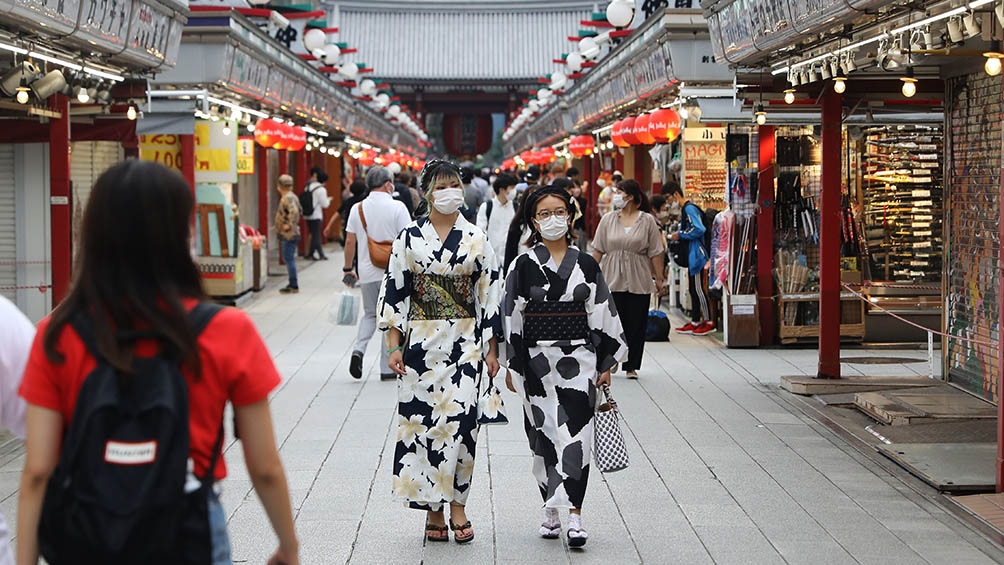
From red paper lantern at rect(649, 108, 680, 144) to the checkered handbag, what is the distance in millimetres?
9940

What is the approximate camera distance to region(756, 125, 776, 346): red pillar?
1378 centimetres

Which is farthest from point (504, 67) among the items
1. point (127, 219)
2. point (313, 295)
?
point (127, 219)

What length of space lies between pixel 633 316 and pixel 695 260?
364 cm

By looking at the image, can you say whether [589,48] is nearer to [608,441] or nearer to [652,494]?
[652,494]

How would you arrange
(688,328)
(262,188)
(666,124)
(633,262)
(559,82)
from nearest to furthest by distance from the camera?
(633,262), (688,328), (666,124), (262,188), (559,82)

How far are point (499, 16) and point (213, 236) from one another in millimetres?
48613

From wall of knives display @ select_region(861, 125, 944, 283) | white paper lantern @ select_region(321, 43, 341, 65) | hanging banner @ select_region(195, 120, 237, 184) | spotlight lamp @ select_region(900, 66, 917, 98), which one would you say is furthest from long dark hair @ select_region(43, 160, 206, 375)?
white paper lantern @ select_region(321, 43, 341, 65)

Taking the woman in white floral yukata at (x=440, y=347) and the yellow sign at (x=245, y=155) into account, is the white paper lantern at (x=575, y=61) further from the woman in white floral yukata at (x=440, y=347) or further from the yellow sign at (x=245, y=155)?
the woman in white floral yukata at (x=440, y=347)

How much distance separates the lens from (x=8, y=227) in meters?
14.2

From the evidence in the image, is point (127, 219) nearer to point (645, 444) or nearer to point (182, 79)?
point (645, 444)

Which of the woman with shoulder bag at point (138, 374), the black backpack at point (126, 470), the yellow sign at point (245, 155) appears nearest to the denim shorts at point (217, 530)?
the woman with shoulder bag at point (138, 374)

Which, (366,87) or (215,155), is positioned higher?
(366,87)

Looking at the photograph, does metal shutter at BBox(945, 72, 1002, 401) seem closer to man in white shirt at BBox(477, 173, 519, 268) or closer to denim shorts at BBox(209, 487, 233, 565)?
man in white shirt at BBox(477, 173, 519, 268)

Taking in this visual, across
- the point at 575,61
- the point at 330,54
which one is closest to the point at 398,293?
the point at 575,61
